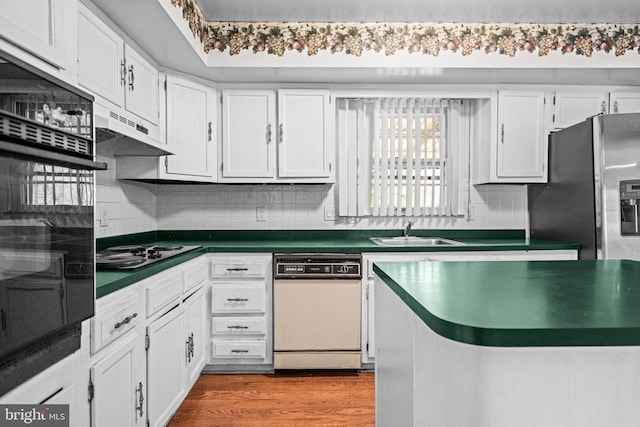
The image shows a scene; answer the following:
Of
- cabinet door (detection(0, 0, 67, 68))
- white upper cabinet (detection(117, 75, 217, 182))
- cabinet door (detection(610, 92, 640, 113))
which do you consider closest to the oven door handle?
cabinet door (detection(0, 0, 67, 68))

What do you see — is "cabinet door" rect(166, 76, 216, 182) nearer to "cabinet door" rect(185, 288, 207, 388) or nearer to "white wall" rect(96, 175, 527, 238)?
"white wall" rect(96, 175, 527, 238)

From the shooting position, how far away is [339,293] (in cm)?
295

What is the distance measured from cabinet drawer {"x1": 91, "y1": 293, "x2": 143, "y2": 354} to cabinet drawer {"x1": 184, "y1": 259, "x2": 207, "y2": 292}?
655 millimetres

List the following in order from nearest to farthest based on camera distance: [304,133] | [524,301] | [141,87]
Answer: [524,301] → [141,87] → [304,133]

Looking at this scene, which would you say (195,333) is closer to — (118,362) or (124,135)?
(118,362)

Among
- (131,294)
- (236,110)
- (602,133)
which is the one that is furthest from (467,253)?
(131,294)

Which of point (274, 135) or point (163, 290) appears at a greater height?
point (274, 135)

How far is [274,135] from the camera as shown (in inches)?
127

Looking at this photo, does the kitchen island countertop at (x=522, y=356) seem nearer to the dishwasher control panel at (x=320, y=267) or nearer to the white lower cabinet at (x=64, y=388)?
the white lower cabinet at (x=64, y=388)

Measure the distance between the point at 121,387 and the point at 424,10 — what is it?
2.84 metres

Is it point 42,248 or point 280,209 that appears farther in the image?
point 280,209

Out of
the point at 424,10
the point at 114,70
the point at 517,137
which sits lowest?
the point at 517,137
